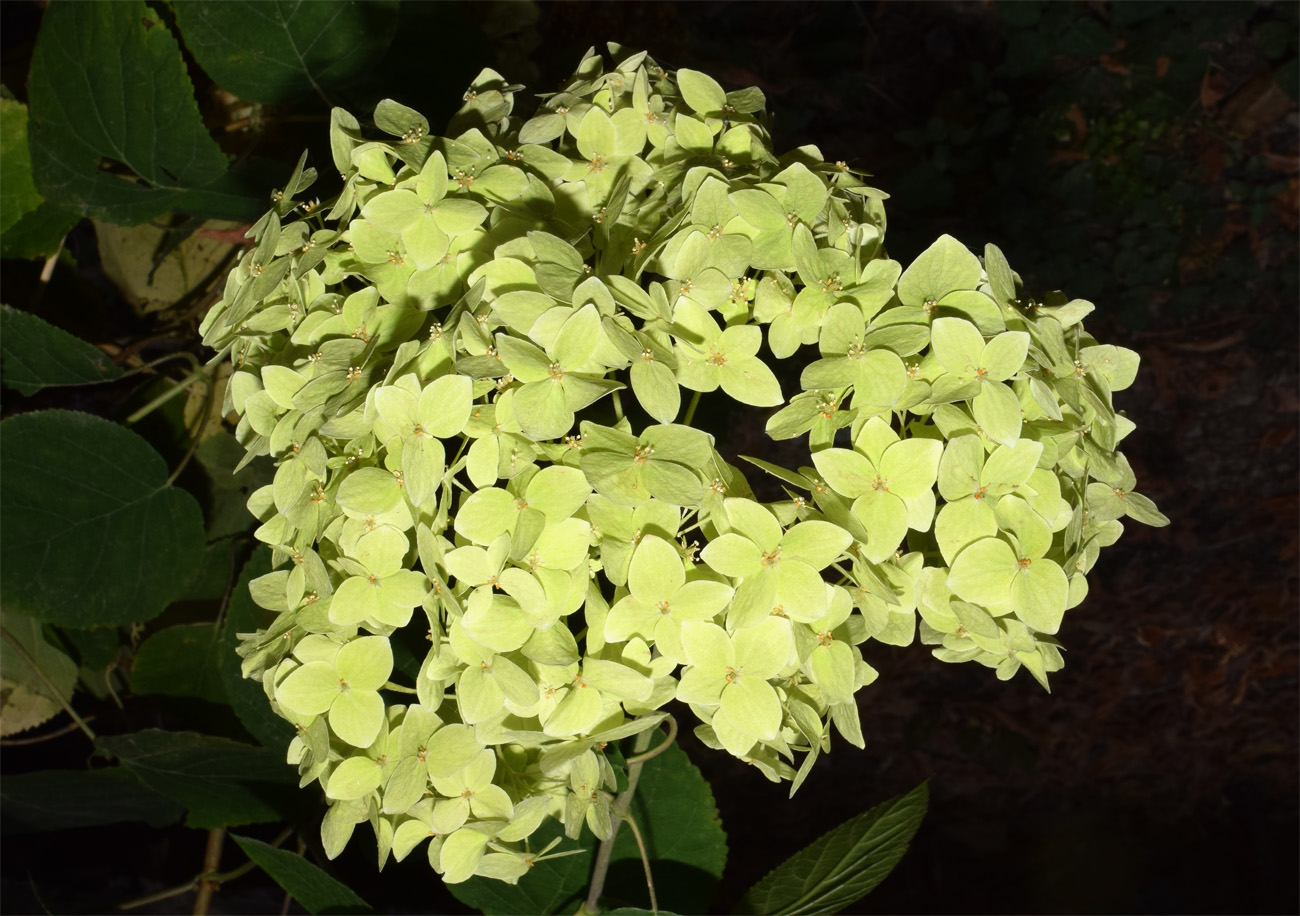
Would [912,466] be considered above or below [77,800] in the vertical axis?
above

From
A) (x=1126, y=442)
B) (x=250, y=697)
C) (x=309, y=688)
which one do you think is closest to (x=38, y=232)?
(x=250, y=697)

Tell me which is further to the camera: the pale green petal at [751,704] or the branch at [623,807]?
the branch at [623,807]

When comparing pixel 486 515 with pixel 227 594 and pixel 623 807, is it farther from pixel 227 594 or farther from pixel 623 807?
pixel 227 594

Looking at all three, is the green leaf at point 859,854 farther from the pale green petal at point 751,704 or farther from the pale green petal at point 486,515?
the pale green petal at point 486,515

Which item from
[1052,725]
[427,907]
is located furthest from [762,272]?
[1052,725]

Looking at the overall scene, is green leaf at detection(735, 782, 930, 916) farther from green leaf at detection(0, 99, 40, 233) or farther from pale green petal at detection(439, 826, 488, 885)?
green leaf at detection(0, 99, 40, 233)

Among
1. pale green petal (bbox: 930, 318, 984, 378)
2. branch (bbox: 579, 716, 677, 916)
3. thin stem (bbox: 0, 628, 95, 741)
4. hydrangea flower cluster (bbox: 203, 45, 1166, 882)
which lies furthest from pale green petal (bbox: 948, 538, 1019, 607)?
thin stem (bbox: 0, 628, 95, 741)

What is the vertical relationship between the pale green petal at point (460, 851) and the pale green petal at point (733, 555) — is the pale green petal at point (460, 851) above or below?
below

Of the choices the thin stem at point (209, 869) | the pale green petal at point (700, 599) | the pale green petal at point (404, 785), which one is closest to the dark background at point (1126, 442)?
the thin stem at point (209, 869)
